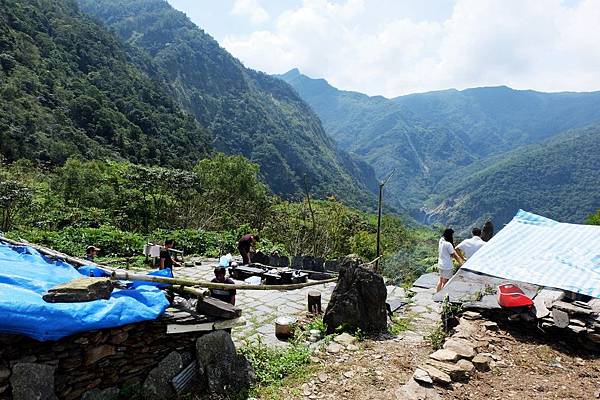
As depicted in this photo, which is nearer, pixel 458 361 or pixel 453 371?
pixel 453 371

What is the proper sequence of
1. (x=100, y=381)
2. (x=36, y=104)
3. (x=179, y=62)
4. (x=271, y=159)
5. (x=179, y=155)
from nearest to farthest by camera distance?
(x=100, y=381) < (x=36, y=104) < (x=179, y=155) < (x=271, y=159) < (x=179, y=62)

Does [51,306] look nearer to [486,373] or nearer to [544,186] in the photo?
[486,373]

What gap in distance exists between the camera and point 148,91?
229ft

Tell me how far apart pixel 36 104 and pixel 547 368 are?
53.9 metres

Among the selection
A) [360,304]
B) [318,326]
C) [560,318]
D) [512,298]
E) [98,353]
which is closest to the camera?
[98,353]

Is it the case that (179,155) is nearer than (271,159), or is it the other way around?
(179,155)

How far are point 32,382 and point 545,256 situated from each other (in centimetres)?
782

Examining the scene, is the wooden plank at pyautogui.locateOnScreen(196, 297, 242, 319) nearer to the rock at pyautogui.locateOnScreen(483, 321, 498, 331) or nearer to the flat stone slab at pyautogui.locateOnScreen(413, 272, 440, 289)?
the rock at pyautogui.locateOnScreen(483, 321, 498, 331)

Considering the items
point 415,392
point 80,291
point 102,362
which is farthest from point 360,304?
point 80,291

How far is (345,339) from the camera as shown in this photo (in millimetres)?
5848

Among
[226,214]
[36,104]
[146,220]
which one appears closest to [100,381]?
[146,220]

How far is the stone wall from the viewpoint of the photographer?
11.7ft

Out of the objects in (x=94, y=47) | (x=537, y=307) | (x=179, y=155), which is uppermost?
(x=94, y=47)

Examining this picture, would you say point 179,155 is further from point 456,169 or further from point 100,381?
point 456,169
